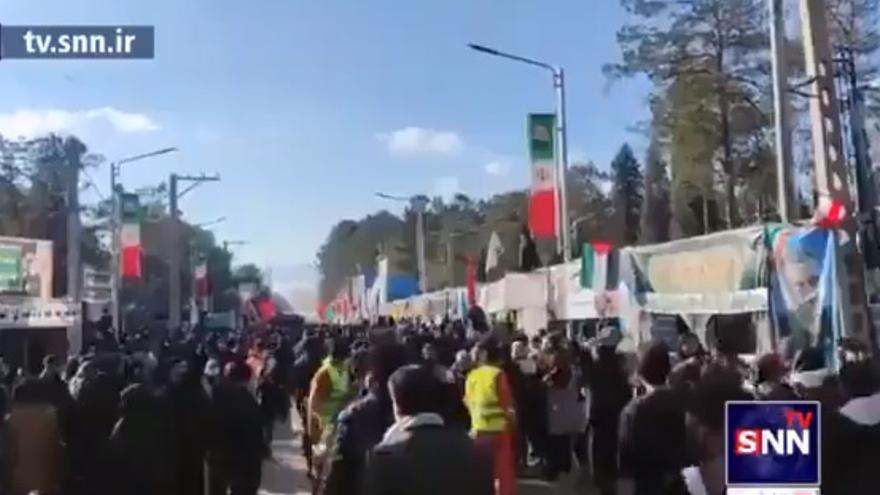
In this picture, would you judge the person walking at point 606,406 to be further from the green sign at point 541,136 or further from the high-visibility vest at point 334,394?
the green sign at point 541,136

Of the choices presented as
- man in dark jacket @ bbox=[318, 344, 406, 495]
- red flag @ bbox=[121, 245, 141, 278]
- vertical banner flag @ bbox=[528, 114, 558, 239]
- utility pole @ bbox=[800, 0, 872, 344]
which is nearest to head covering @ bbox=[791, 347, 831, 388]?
man in dark jacket @ bbox=[318, 344, 406, 495]

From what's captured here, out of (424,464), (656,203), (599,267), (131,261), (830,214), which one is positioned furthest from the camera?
(656,203)

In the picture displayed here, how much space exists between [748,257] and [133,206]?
27694 mm

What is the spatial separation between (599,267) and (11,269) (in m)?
14.8

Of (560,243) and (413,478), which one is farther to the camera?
(560,243)

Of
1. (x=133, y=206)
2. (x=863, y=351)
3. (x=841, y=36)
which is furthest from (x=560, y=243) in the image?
(x=863, y=351)

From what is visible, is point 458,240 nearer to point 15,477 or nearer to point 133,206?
point 133,206

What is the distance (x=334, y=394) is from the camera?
449 inches

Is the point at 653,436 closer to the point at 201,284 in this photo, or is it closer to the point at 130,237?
the point at 130,237

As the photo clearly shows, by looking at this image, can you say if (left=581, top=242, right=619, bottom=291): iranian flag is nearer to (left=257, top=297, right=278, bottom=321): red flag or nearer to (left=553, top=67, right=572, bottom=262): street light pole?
(left=553, top=67, right=572, bottom=262): street light pole

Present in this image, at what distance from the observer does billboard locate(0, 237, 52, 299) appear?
29266 millimetres

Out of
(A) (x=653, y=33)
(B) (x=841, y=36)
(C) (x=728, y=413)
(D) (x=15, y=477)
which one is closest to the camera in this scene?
(C) (x=728, y=413)

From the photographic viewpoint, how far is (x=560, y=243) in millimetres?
28828
